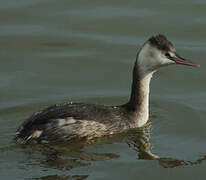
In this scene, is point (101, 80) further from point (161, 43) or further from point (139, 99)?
point (161, 43)

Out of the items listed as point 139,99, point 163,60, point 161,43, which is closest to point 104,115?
point 139,99

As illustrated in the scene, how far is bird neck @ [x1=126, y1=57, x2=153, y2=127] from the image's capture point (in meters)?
9.52

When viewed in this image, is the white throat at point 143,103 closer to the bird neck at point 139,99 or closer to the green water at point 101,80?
the bird neck at point 139,99

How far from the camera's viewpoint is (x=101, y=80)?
11.0m

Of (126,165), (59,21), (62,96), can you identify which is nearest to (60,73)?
(62,96)

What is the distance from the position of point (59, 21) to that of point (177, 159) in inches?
205

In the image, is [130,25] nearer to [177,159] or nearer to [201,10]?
[201,10]

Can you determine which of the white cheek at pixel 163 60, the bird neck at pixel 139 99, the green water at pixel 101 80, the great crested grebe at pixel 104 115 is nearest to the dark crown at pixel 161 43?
the great crested grebe at pixel 104 115

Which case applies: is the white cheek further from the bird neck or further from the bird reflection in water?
the bird reflection in water

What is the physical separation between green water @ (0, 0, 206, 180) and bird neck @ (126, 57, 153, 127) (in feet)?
0.72

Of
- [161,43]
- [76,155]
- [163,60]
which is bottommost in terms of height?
[76,155]

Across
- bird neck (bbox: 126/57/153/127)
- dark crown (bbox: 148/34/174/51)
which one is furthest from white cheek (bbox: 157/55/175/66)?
bird neck (bbox: 126/57/153/127)

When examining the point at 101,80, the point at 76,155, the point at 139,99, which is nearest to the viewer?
the point at 76,155

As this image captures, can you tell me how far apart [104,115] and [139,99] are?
0.69m
